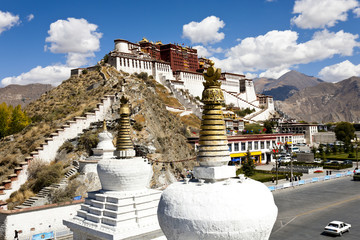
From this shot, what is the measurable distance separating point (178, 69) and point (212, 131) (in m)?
94.1

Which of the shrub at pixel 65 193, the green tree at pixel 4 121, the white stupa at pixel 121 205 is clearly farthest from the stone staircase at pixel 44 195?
the green tree at pixel 4 121

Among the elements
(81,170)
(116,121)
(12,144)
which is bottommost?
(81,170)

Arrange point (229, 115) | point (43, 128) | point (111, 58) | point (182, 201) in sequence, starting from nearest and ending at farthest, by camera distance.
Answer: point (182, 201)
point (43, 128)
point (111, 58)
point (229, 115)

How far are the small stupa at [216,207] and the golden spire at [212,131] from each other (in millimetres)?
33

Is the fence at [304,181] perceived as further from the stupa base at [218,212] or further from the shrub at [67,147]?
the stupa base at [218,212]

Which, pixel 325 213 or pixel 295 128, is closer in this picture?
pixel 325 213

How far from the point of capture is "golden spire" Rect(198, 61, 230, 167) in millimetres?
9570

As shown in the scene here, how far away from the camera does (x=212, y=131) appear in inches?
→ 380

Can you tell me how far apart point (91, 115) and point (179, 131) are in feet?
55.1

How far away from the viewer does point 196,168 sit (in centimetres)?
975

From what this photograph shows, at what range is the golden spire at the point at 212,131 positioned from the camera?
31.4 feet

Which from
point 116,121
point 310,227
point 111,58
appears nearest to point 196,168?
point 310,227

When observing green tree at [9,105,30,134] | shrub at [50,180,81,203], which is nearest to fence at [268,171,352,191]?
shrub at [50,180,81,203]

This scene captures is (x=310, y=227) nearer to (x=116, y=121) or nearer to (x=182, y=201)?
(x=182, y=201)
